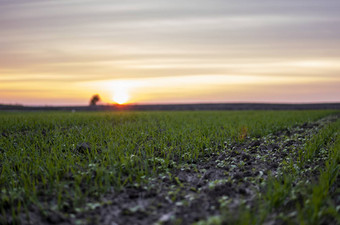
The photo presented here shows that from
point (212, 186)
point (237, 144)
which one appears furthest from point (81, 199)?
point (237, 144)

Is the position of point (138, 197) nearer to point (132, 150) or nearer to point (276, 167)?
point (132, 150)

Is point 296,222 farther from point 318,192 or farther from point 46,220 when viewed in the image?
point 46,220

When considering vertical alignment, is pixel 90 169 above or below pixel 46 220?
above

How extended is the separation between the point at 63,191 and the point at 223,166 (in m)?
3.20

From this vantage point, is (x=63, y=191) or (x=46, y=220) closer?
(x=46, y=220)

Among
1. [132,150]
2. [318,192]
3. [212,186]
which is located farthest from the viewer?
[132,150]

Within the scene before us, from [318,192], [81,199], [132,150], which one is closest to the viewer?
[318,192]

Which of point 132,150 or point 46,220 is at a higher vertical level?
point 132,150

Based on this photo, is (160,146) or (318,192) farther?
(160,146)

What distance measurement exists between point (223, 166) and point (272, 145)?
3167 mm

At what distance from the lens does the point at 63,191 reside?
188 inches

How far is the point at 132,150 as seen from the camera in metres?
6.92

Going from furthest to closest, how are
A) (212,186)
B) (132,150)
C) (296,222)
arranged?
(132,150)
(212,186)
(296,222)

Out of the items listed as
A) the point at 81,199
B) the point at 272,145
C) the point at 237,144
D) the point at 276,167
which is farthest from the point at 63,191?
the point at 272,145
